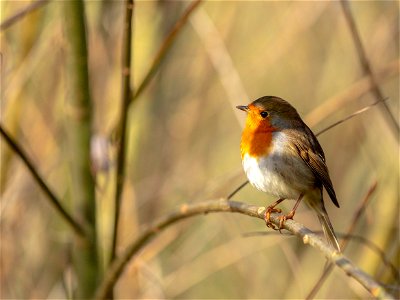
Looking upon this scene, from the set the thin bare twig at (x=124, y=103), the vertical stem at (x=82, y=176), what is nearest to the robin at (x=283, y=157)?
the thin bare twig at (x=124, y=103)

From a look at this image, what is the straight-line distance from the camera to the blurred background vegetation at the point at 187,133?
319cm

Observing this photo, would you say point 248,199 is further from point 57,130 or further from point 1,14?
point 1,14

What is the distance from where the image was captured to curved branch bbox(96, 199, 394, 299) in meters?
1.25

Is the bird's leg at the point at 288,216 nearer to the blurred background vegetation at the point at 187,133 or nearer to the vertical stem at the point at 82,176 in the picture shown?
the blurred background vegetation at the point at 187,133

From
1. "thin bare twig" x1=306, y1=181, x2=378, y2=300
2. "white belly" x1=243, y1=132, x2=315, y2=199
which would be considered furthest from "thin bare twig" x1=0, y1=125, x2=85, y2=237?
"thin bare twig" x1=306, y1=181, x2=378, y2=300

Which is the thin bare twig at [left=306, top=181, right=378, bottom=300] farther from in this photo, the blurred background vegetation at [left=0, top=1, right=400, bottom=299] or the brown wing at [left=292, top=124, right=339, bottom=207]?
the blurred background vegetation at [left=0, top=1, right=400, bottom=299]

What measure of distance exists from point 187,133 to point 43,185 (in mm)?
1615

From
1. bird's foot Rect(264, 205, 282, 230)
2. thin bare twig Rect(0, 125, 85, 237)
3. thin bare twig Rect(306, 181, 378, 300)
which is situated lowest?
thin bare twig Rect(306, 181, 378, 300)

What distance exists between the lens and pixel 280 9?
3.86m

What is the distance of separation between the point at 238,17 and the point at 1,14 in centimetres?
135

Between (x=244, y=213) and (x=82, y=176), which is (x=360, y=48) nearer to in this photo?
(x=244, y=213)

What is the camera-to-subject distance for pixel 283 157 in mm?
2656

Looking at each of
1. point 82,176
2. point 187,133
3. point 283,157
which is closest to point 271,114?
point 283,157

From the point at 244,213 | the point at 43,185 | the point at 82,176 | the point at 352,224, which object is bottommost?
the point at 352,224
